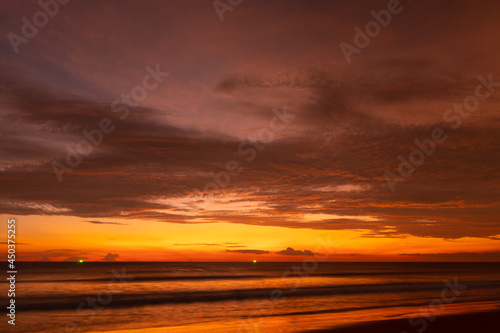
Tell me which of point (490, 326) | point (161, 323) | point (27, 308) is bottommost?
point (490, 326)

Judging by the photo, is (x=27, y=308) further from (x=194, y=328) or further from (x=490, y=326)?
(x=490, y=326)

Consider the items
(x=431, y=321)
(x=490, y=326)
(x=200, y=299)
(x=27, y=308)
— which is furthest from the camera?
(x=200, y=299)

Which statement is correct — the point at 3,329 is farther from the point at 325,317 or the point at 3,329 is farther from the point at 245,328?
the point at 325,317

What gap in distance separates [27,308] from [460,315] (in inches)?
1205

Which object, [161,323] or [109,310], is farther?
[109,310]

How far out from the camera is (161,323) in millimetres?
21750

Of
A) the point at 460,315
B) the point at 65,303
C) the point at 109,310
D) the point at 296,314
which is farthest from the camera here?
the point at 65,303

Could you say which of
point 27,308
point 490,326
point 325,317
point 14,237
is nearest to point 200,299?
point 27,308

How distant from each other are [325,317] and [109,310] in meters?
15.5

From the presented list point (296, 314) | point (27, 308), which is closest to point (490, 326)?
point (296, 314)

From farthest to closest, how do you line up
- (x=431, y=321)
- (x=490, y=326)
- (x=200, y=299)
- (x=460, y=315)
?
1. (x=200, y=299)
2. (x=460, y=315)
3. (x=431, y=321)
4. (x=490, y=326)

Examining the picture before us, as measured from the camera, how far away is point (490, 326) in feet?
59.8

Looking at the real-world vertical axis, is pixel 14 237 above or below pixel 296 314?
above

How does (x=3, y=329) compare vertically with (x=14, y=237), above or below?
below
